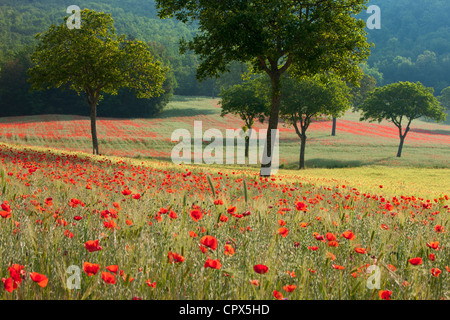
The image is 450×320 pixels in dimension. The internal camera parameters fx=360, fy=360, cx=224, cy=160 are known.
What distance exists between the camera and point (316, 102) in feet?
131

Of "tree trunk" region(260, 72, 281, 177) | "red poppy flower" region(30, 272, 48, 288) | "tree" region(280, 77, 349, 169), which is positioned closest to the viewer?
"red poppy flower" region(30, 272, 48, 288)

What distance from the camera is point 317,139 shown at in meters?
62.9

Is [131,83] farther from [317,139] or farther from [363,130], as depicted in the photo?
[363,130]

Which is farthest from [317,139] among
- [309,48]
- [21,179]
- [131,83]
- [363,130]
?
[21,179]

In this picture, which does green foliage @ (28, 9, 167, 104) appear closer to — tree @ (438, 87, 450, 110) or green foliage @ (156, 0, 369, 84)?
green foliage @ (156, 0, 369, 84)

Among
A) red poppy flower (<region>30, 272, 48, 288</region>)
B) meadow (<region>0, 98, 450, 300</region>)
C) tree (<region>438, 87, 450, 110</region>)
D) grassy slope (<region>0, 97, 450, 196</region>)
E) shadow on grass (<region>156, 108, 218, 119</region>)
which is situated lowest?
grassy slope (<region>0, 97, 450, 196</region>)

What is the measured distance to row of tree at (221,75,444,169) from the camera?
40003mm

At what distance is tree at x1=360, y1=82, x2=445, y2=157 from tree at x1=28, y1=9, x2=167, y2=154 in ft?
119

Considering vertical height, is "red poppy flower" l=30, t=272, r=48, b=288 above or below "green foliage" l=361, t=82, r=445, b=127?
below

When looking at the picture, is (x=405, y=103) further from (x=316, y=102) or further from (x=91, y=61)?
(x=91, y=61)

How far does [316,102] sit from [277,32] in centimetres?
2353

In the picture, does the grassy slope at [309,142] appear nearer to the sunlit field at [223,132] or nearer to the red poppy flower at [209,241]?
the sunlit field at [223,132]

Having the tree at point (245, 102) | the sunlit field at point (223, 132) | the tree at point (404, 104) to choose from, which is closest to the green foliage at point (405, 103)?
the tree at point (404, 104)

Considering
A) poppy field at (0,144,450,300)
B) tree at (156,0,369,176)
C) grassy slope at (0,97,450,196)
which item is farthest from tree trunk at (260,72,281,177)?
poppy field at (0,144,450,300)
